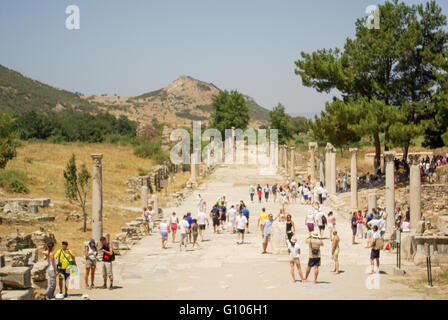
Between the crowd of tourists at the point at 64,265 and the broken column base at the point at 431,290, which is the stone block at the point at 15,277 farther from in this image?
the broken column base at the point at 431,290

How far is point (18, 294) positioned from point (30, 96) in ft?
362

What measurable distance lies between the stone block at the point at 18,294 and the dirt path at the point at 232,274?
4.51 feet

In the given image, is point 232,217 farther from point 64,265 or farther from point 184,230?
point 64,265

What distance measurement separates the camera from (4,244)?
19484 millimetres

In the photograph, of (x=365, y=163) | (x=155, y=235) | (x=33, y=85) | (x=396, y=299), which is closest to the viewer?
(x=396, y=299)

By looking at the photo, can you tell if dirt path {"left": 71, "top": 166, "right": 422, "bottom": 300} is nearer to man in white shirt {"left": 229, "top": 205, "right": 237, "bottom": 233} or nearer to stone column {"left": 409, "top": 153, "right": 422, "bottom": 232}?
man in white shirt {"left": 229, "top": 205, "right": 237, "bottom": 233}

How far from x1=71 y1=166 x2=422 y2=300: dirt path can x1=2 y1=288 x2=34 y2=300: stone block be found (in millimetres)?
1376

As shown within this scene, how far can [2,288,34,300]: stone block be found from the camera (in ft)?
39.4

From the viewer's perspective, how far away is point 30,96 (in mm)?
115812

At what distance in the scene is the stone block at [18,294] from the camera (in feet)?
39.4

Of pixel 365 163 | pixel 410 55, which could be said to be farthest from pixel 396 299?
pixel 365 163
